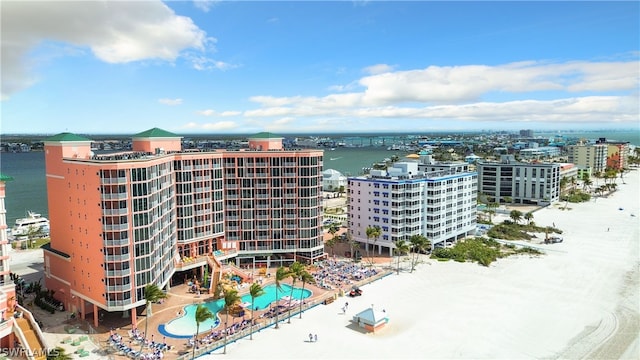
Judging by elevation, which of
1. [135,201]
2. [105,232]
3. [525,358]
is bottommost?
[525,358]

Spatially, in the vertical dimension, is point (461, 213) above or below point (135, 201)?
below

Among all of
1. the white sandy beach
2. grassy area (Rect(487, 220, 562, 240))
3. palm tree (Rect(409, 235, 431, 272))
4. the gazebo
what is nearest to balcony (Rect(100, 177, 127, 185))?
the white sandy beach

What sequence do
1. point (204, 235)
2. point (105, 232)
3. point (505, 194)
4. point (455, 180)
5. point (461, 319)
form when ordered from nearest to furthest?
point (105, 232), point (461, 319), point (204, 235), point (455, 180), point (505, 194)

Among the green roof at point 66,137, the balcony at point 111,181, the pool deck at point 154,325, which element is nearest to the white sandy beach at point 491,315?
the pool deck at point 154,325

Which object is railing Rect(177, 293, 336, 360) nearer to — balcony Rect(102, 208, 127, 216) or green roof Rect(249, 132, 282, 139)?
balcony Rect(102, 208, 127, 216)

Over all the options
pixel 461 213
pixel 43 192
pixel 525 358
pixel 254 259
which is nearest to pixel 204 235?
pixel 254 259

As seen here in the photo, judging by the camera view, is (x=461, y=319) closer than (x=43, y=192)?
Yes

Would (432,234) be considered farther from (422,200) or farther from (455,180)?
(455,180)
